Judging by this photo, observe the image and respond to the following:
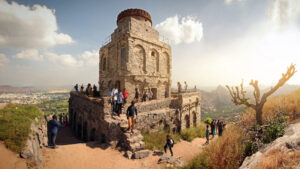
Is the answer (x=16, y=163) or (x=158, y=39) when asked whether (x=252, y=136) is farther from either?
(x=158, y=39)

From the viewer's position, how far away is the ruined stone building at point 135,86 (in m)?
8.99

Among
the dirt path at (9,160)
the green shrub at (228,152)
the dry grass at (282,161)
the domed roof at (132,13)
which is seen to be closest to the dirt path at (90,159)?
the dirt path at (9,160)

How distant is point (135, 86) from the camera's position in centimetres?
1393

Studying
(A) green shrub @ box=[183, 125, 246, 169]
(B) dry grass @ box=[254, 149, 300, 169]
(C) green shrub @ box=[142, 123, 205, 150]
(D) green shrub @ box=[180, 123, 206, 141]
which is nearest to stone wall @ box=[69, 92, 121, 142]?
(C) green shrub @ box=[142, 123, 205, 150]

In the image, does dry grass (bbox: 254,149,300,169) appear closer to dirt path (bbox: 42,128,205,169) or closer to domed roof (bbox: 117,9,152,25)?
dirt path (bbox: 42,128,205,169)

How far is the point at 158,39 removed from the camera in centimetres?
1702

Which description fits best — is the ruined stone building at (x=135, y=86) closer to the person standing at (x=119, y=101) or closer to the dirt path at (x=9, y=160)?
the person standing at (x=119, y=101)

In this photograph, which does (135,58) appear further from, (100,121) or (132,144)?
(132,144)

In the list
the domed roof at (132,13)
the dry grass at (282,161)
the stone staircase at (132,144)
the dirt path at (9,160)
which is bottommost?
the stone staircase at (132,144)

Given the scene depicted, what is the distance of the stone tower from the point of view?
13328 millimetres

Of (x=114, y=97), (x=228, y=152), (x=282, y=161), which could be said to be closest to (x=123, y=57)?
(x=114, y=97)

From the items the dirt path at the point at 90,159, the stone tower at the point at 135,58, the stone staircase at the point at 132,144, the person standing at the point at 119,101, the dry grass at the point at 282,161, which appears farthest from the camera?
the stone tower at the point at 135,58

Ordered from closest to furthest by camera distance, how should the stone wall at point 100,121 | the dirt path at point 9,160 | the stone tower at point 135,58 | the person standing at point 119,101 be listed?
the dirt path at point 9,160 < the stone wall at point 100,121 < the person standing at point 119,101 < the stone tower at point 135,58

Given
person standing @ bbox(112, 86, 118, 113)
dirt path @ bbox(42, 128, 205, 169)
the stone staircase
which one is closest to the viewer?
dirt path @ bbox(42, 128, 205, 169)
